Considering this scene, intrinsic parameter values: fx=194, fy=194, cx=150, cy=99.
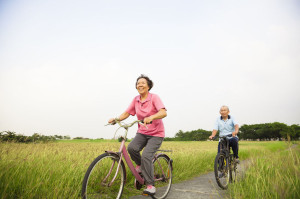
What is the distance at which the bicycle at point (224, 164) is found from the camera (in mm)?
4645

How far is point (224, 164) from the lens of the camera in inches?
194

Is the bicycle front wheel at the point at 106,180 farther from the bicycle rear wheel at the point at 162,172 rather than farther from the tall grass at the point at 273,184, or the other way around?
the tall grass at the point at 273,184

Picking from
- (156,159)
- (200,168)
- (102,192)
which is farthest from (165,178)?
(200,168)

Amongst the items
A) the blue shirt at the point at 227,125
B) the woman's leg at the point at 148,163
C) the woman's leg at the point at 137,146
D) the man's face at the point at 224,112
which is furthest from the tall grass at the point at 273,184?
the woman's leg at the point at 137,146

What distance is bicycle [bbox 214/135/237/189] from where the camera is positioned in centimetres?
464

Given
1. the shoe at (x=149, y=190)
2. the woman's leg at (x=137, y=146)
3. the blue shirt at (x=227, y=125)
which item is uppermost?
the blue shirt at (x=227, y=125)

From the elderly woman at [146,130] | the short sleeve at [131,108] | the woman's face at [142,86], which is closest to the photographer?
the elderly woman at [146,130]

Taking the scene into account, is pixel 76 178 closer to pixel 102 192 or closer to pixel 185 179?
pixel 102 192

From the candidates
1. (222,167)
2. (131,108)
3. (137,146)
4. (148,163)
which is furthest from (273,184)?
(222,167)

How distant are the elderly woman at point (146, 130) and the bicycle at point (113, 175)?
21 cm

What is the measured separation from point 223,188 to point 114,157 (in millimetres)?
3000

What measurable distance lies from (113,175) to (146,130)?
3.16ft

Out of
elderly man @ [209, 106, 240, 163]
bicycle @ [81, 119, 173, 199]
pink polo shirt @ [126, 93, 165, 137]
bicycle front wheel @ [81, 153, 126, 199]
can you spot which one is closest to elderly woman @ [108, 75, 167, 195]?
pink polo shirt @ [126, 93, 165, 137]

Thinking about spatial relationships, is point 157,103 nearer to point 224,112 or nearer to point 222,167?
point 222,167
